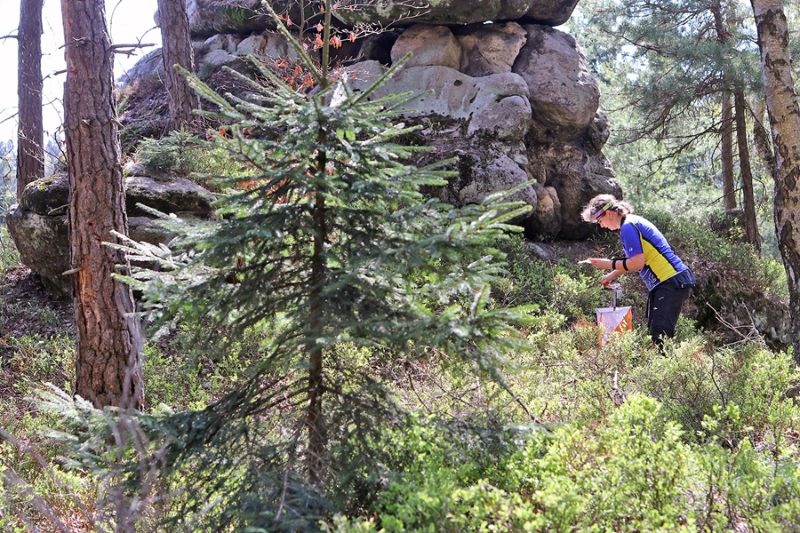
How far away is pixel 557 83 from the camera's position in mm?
9672

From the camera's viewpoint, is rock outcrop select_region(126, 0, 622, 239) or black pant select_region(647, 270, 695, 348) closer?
black pant select_region(647, 270, 695, 348)

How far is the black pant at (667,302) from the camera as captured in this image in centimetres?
502

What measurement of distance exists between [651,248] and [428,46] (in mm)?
6910

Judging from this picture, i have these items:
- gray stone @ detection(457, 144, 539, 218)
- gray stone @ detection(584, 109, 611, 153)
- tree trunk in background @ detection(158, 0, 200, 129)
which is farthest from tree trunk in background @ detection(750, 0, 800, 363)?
tree trunk in background @ detection(158, 0, 200, 129)

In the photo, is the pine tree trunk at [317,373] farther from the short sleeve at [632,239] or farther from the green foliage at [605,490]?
the short sleeve at [632,239]

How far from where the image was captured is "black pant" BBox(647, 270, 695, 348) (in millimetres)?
5016

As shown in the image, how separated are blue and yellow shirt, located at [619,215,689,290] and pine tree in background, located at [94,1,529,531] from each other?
11.0ft

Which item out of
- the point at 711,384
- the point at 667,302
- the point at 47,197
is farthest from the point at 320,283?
the point at 47,197

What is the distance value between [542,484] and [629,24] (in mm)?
11789

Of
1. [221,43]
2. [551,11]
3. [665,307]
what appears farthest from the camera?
[221,43]

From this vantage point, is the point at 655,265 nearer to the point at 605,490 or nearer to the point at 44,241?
the point at 605,490

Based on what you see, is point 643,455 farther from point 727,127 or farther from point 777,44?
point 727,127

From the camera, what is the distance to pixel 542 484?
223 cm

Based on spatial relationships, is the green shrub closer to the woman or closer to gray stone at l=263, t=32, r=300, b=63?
the woman
